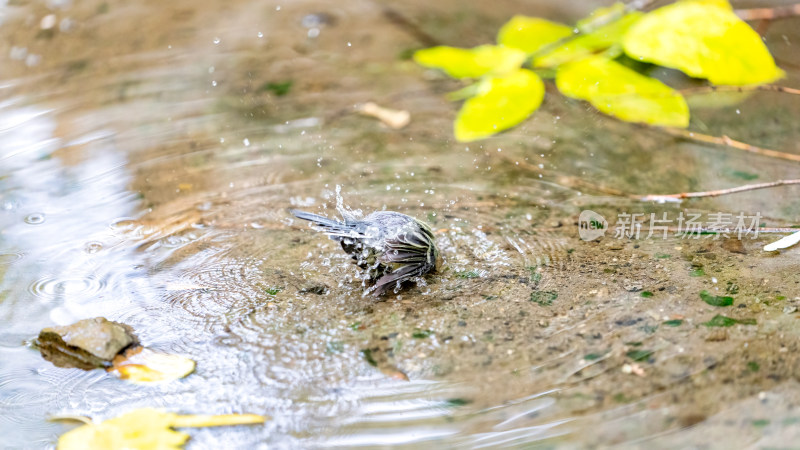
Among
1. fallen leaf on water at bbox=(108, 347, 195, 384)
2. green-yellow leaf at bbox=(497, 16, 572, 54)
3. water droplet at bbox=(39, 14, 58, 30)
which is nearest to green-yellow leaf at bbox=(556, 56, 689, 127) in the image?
green-yellow leaf at bbox=(497, 16, 572, 54)

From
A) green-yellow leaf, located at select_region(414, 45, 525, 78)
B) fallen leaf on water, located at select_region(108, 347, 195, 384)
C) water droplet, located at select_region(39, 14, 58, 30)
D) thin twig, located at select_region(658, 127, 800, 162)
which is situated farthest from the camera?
water droplet, located at select_region(39, 14, 58, 30)

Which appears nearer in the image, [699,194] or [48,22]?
[699,194]

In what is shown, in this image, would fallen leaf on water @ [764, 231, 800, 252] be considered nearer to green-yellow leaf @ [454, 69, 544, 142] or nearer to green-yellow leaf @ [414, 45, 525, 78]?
green-yellow leaf @ [454, 69, 544, 142]

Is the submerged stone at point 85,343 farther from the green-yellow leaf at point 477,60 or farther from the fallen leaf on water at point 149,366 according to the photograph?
the green-yellow leaf at point 477,60

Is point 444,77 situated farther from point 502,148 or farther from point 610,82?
point 610,82

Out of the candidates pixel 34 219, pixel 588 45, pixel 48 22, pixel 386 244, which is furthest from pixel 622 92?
pixel 48 22

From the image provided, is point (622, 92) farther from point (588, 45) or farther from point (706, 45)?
point (588, 45)
